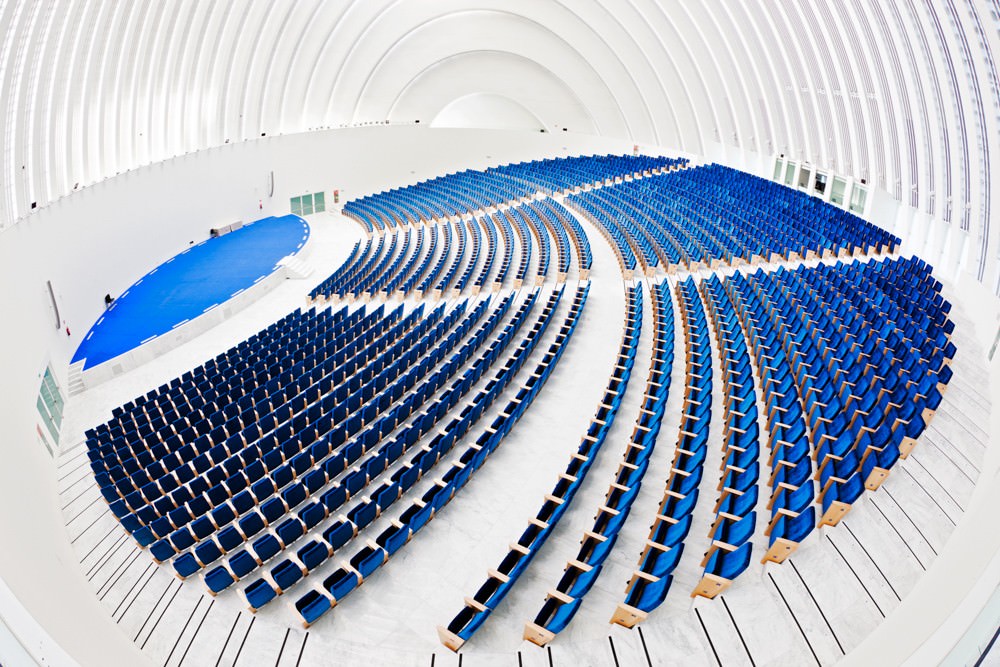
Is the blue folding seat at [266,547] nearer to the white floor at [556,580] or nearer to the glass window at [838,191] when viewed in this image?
the white floor at [556,580]

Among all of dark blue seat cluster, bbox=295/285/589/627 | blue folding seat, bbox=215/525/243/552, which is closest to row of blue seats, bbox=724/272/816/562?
dark blue seat cluster, bbox=295/285/589/627

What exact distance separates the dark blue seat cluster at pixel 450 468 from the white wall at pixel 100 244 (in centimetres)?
167

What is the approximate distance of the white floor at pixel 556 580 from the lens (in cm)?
429

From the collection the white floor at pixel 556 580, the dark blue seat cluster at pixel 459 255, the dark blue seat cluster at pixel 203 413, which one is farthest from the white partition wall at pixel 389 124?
the dark blue seat cluster at pixel 459 255

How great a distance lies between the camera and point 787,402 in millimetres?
6586

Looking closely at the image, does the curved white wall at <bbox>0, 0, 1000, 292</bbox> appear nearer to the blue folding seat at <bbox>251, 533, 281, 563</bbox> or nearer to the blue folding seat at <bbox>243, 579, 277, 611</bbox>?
the blue folding seat at <bbox>251, 533, 281, 563</bbox>

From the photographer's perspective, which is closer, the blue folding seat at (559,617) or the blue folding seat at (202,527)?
the blue folding seat at (559,617)

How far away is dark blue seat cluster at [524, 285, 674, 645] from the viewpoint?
428cm

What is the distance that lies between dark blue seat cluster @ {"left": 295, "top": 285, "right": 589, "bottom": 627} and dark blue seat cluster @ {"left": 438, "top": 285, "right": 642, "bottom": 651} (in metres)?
0.97

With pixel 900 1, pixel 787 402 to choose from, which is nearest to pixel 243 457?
pixel 787 402

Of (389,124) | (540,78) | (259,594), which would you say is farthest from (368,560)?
(540,78)

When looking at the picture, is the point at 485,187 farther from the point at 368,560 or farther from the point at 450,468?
Result: the point at 368,560

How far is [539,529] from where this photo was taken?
5320 millimetres

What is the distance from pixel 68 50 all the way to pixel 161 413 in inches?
361
